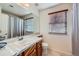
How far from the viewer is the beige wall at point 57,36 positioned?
49.0 inches

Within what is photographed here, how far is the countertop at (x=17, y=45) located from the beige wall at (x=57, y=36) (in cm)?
17

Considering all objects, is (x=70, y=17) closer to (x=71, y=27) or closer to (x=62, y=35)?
(x=71, y=27)

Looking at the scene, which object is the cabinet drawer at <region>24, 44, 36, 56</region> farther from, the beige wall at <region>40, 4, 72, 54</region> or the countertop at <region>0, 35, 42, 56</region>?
the beige wall at <region>40, 4, 72, 54</region>

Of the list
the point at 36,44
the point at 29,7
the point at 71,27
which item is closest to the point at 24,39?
the point at 36,44

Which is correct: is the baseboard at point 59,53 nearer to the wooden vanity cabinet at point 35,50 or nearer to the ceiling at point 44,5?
the wooden vanity cabinet at point 35,50

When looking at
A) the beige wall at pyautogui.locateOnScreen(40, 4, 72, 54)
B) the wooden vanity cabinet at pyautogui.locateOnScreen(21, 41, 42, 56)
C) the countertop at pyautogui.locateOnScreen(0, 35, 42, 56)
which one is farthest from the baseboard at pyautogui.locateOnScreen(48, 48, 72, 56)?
the countertop at pyautogui.locateOnScreen(0, 35, 42, 56)

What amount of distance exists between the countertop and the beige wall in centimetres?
17

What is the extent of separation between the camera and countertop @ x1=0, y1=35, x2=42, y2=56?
1.06 m

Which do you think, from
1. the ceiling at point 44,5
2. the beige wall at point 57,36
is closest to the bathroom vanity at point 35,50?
the beige wall at point 57,36

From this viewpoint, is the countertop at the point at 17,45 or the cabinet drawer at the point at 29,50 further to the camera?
the cabinet drawer at the point at 29,50

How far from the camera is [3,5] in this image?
1332 millimetres

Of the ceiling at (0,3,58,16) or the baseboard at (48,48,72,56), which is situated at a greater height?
the ceiling at (0,3,58,16)

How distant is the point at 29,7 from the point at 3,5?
38 cm

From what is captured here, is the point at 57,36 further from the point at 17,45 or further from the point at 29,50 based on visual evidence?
the point at 17,45
